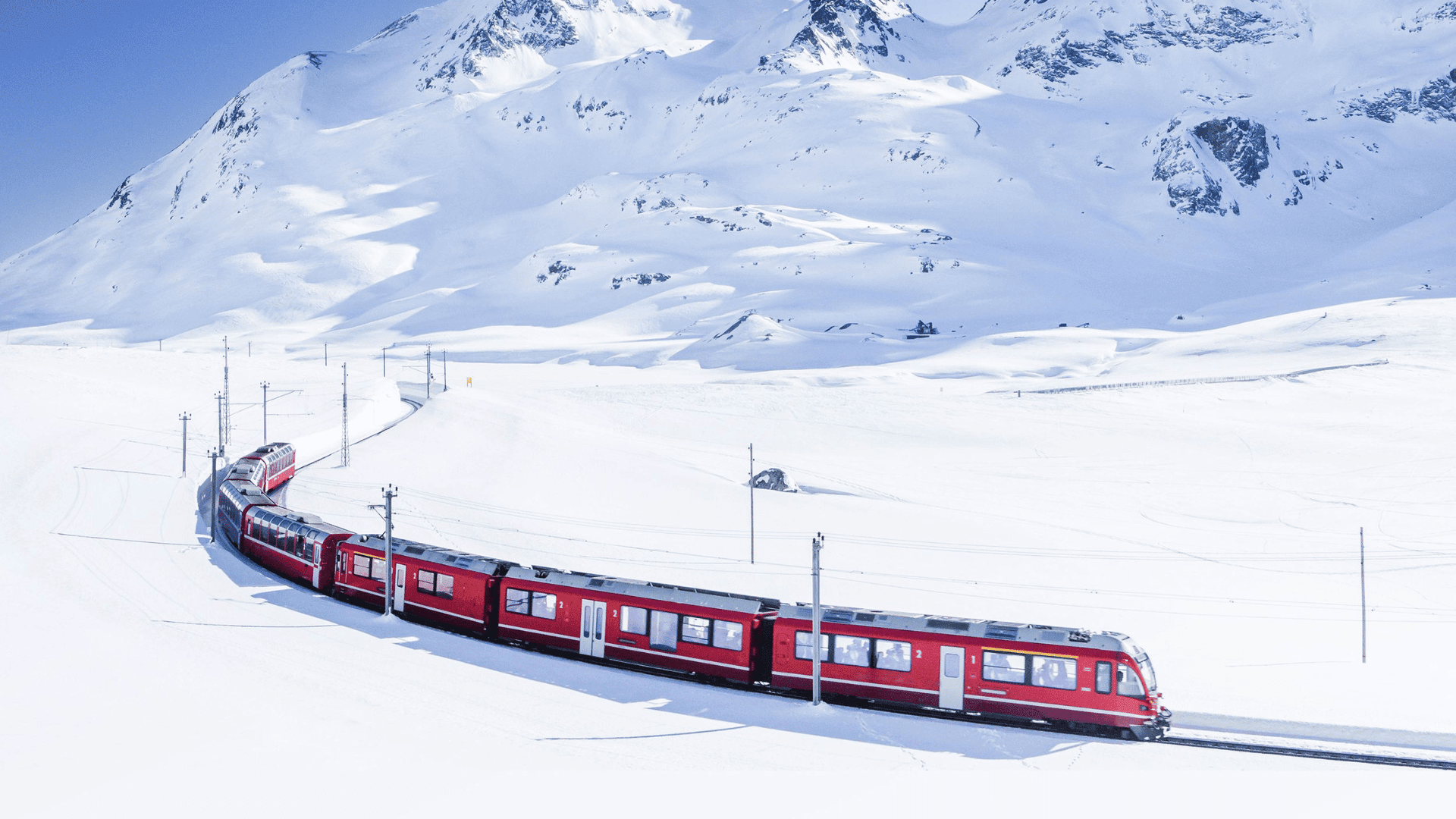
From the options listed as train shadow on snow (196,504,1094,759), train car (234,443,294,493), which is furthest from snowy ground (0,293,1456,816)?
train car (234,443,294,493)

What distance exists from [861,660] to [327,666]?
1360 centimetres

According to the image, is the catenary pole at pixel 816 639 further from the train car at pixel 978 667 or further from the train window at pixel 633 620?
the train window at pixel 633 620

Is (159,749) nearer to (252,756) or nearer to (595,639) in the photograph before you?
(252,756)

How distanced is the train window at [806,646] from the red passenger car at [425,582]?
32.3 ft

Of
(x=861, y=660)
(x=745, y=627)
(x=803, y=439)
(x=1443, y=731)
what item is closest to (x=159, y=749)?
(x=745, y=627)

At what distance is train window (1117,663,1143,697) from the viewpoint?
22.8 m

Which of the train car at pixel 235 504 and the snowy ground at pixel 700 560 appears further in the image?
the train car at pixel 235 504

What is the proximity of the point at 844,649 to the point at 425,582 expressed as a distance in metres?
14.0

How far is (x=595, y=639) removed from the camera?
92.4 feet

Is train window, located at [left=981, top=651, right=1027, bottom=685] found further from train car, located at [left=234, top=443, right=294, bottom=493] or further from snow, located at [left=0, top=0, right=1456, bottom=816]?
train car, located at [left=234, top=443, right=294, bottom=493]

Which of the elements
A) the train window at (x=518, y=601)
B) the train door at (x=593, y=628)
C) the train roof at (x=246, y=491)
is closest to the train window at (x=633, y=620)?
the train door at (x=593, y=628)

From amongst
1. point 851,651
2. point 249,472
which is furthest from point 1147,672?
point 249,472

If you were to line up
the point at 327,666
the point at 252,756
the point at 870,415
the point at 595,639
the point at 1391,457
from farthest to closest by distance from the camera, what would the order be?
the point at 870,415, the point at 1391,457, the point at 595,639, the point at 327,666, the point at 252,756

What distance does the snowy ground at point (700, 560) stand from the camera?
65.2 feet
